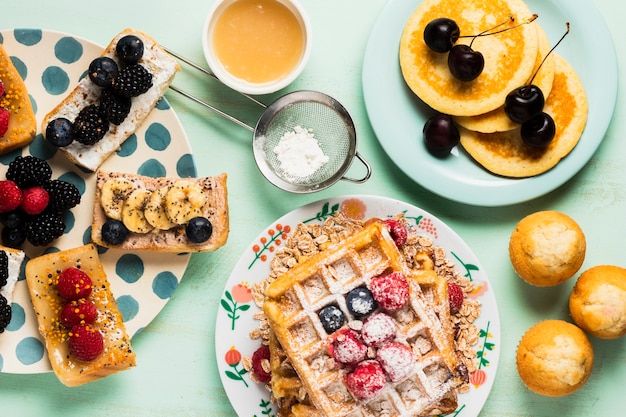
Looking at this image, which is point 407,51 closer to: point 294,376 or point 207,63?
Result: point 207,63

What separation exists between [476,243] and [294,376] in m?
1.02

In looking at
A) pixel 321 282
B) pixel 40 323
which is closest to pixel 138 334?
pixel 40 323

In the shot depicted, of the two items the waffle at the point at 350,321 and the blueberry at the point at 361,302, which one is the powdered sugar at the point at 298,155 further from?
the blueberry at the point at 361,302

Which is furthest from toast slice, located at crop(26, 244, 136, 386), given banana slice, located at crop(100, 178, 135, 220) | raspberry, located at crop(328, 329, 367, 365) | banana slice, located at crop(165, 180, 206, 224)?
raspberry, located at crop(328, 329, 367, 365)

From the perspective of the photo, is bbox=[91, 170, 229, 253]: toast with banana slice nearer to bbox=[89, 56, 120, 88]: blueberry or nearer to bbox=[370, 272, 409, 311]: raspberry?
bbox=[89, 56, 120, 88]: blueberry

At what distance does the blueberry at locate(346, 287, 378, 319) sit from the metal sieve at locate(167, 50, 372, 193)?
1.88 ft

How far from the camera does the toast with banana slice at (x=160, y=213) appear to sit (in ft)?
9.78

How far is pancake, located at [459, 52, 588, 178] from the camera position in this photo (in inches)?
121

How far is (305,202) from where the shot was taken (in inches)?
127

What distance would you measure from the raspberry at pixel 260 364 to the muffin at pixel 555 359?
42.2 inches

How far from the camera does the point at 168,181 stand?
3080 millimetres

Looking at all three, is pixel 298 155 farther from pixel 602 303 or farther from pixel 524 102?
pixel 602 303

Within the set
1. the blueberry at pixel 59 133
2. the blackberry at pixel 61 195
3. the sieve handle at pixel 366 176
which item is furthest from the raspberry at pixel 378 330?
the blueberry at pixel 59 133

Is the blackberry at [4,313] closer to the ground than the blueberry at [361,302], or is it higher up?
closer to the ground
